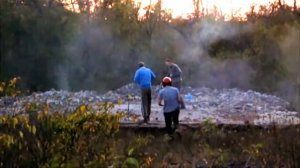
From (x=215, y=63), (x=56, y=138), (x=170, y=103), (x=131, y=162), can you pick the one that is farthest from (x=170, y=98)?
(x=215, y=63)

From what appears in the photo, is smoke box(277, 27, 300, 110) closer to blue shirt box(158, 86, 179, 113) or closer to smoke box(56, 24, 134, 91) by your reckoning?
smoke box(56, 24, 134, 91)

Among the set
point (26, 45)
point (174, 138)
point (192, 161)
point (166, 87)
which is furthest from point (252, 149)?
point (26, 45)

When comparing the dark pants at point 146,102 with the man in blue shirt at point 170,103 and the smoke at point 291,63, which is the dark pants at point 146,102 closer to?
the man in blue shirt at point 170,103

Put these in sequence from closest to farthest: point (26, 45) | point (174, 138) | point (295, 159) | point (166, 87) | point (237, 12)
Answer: point (295, 159) < point (174, 138) < point (166, 87) < point (26, 45) < point (237, 12)

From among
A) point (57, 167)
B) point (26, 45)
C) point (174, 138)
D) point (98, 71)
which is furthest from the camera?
point (98, 71)

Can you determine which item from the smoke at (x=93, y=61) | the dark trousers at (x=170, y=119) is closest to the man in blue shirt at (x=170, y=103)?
the dark trousers at (x=170, y=119)

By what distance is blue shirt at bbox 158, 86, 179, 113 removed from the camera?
47.3 feet

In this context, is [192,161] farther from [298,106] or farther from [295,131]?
[298,106]

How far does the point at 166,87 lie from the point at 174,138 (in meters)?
1.98

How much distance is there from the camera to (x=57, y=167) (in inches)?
A: 209

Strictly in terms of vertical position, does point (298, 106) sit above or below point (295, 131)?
below

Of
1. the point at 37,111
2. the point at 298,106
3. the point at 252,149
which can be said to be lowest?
the point at 298,106

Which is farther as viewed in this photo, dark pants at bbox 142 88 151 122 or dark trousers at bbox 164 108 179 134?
dark pants at bbox 142 88 151 122

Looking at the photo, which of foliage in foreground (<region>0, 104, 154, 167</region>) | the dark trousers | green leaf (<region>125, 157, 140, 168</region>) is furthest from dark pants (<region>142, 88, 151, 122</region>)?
foliage in foreground (<region>0, 104, 154, 167</region>)
